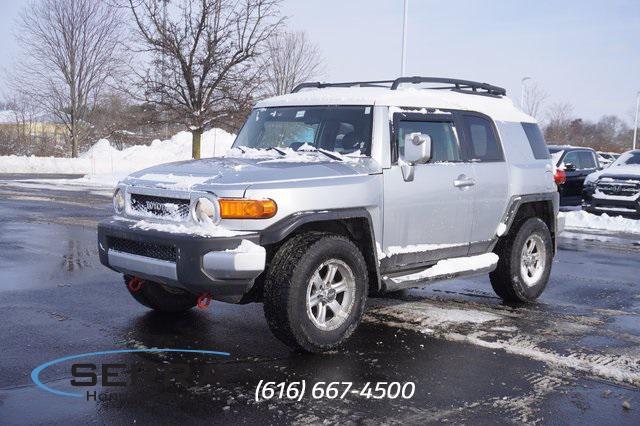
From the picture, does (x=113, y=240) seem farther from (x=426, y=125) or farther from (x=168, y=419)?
(x=426, y=125)

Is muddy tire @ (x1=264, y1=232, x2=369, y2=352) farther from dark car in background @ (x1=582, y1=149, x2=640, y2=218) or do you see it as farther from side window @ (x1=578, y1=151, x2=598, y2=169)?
side window @ (x1=578, y1=151, x2=598, y2=169)

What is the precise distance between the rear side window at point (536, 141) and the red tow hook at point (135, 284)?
4.23 m

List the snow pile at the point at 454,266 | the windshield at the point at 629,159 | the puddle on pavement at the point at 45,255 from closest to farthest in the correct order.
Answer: the snow pile at the point at 454,266, the puddle on pavement at the point at 45,255, the windshield at the point at 629,159

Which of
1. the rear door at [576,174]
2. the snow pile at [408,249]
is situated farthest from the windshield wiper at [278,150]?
the rear door at [576,174]

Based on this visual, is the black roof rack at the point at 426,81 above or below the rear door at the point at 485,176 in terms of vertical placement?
above

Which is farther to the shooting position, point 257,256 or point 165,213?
point 165,213

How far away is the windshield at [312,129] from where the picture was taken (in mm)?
5645

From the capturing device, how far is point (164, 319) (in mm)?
5801

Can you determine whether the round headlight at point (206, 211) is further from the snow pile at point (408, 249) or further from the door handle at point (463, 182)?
the door handle at point (463, 182)

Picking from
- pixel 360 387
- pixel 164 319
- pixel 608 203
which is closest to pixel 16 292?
pixel 164 319

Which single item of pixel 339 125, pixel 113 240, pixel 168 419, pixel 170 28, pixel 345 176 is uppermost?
pixel 170 28

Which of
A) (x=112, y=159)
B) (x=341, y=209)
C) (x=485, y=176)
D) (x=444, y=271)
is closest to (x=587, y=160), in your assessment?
(x=485, y=176)

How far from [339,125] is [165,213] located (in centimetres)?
173

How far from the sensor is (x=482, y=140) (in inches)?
256
